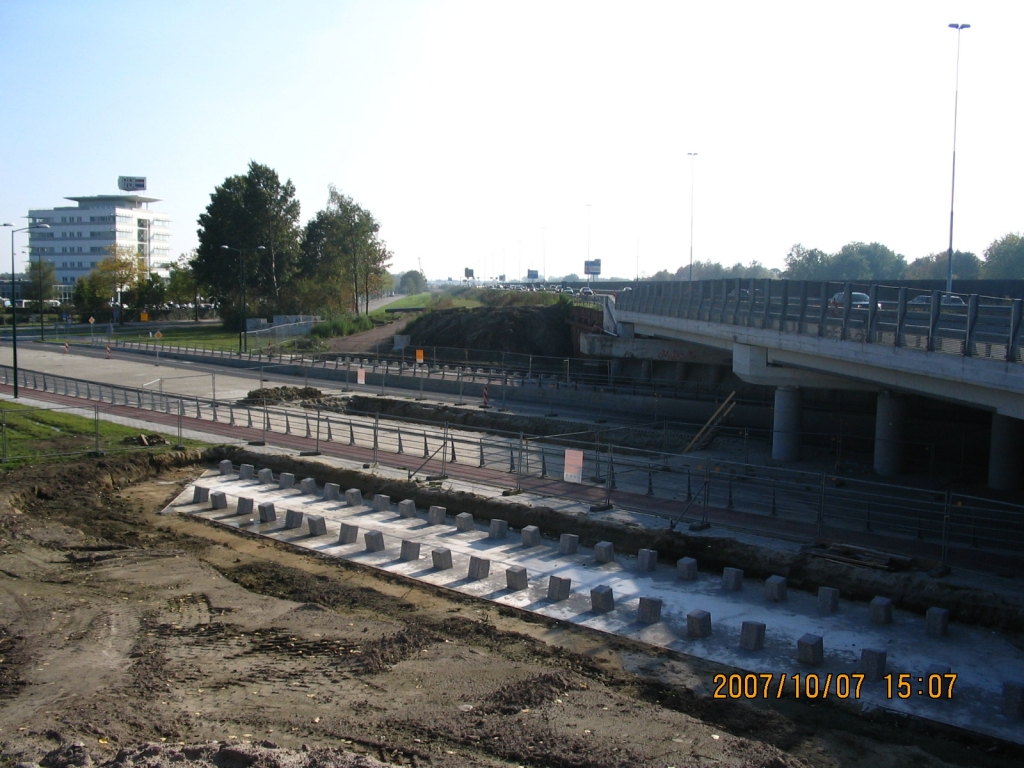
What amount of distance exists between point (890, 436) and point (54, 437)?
2620 cm

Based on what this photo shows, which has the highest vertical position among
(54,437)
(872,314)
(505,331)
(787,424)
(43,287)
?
(43,287)

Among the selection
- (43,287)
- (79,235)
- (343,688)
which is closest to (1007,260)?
(343,688)

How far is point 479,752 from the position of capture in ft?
28.0

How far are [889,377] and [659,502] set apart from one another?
6062 mm

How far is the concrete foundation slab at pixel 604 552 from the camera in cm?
1645

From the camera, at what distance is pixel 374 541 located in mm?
17250

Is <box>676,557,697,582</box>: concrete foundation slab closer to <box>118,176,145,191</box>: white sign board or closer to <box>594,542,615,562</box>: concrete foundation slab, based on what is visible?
<box>594,542,615,562</box>: concrete foundation slab

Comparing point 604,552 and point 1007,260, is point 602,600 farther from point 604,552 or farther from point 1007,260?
point 1007,260

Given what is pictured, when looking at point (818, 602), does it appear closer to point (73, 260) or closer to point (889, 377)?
point (889, 377)

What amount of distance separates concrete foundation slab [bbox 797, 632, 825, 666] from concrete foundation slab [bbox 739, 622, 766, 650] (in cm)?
55

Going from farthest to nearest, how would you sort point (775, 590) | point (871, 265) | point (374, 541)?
point (871, 265) → point (374, 541) → point (775, 590)

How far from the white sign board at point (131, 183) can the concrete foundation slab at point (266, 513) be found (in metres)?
162

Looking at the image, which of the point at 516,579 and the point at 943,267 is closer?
the point at 516,579

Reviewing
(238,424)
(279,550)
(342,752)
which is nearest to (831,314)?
(279,550)
